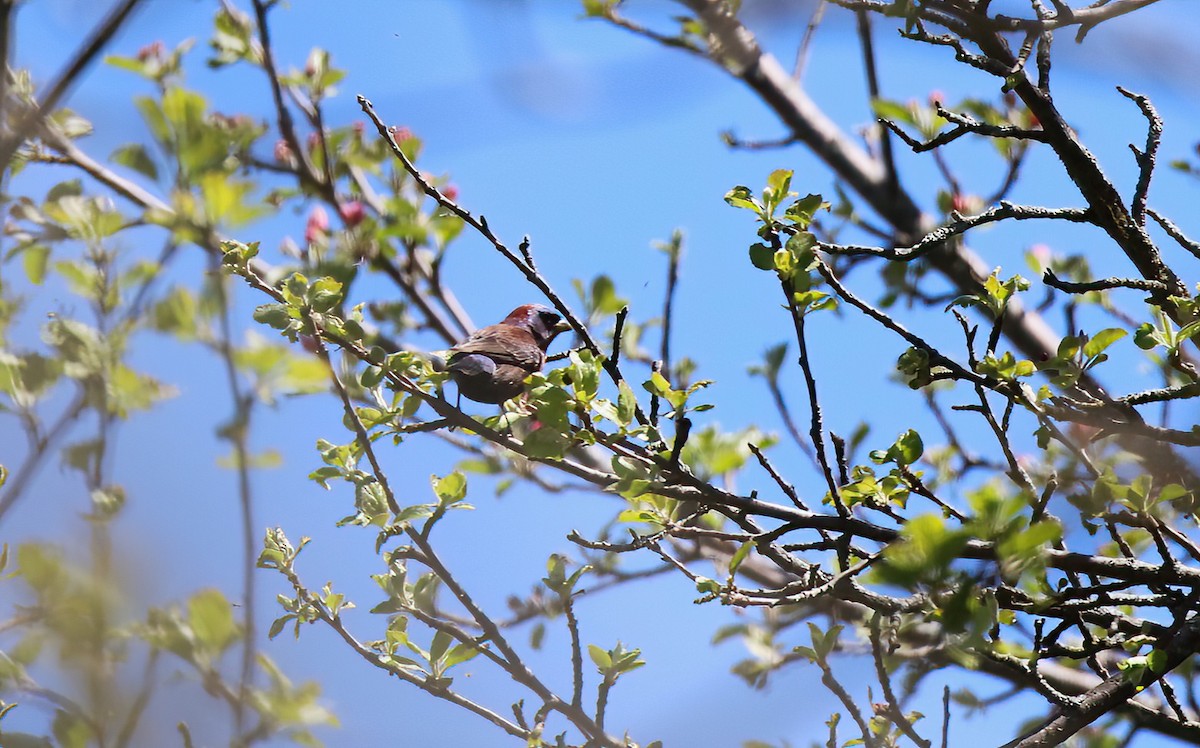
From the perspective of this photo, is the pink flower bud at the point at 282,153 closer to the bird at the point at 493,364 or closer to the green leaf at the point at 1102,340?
the bird at the point at 493,364

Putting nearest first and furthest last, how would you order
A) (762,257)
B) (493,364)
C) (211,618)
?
(211,618) < (762,257) < (493,364)

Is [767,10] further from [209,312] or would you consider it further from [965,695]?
[965,695]

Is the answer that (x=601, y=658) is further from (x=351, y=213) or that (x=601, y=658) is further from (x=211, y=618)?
(x=351, y=213)

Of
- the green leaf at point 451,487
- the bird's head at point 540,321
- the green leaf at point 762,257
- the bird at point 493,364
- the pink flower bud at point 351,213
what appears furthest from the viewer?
the pink flower bud at point 351,213

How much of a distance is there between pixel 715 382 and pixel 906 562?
0.69 meters

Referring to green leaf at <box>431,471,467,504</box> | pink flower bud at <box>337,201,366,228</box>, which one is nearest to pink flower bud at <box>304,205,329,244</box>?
pink flower bud at <box>337,201,366,228</box>

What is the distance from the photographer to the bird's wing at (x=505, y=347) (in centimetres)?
296

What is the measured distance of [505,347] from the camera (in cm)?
303

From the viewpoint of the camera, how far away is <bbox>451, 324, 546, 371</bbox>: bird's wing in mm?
2959

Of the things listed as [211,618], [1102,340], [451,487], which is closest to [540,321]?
[451,487]

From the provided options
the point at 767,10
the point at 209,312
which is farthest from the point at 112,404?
the point at 767,10

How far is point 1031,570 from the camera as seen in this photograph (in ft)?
5.33

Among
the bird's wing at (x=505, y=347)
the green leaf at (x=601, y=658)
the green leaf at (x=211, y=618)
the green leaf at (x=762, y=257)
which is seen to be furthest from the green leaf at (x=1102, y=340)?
the green leaf at (x=211, y=618)

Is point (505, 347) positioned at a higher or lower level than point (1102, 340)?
higher
